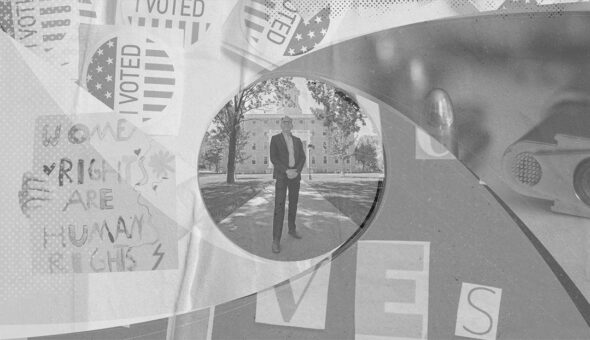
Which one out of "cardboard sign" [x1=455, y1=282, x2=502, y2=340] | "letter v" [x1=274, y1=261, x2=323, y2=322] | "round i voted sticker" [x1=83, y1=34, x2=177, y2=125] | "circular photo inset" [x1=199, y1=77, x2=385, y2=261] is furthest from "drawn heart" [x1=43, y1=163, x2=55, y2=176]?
"cardboard sign" [x1=455, y1=282, x2=502, y2=340]

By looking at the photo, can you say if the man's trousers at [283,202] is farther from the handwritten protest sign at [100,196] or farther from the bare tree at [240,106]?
the handwritten protest sign at [100,196]

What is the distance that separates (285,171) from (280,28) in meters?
0.44

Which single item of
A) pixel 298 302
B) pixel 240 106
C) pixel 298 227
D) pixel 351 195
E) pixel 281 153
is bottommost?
pixel 298 302

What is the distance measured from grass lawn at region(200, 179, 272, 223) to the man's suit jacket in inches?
2.0

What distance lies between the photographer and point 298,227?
4.54ft

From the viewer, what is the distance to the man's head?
140 centimetres

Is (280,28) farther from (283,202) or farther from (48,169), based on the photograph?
(48,169)

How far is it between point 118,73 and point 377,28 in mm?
806

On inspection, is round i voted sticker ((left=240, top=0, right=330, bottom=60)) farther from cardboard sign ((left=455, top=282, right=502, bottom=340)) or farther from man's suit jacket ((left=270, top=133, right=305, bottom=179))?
cardboard sign ((left=455, top=282, right=502, bottom=340))

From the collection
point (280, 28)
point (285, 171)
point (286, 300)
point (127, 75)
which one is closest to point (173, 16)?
point (127, 75)

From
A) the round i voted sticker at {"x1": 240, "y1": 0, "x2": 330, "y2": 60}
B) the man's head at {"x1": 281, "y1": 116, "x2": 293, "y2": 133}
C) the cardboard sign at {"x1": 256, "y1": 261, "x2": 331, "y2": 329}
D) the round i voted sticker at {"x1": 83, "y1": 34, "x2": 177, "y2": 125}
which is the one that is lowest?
the cardboard sign at {"x1": 256, "y1": 261, "x2": 331, "y2": 329}

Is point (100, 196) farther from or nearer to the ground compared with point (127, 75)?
nearer to the ground

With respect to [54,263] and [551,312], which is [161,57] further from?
[551,312]

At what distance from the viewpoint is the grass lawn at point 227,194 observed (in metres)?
1.39
